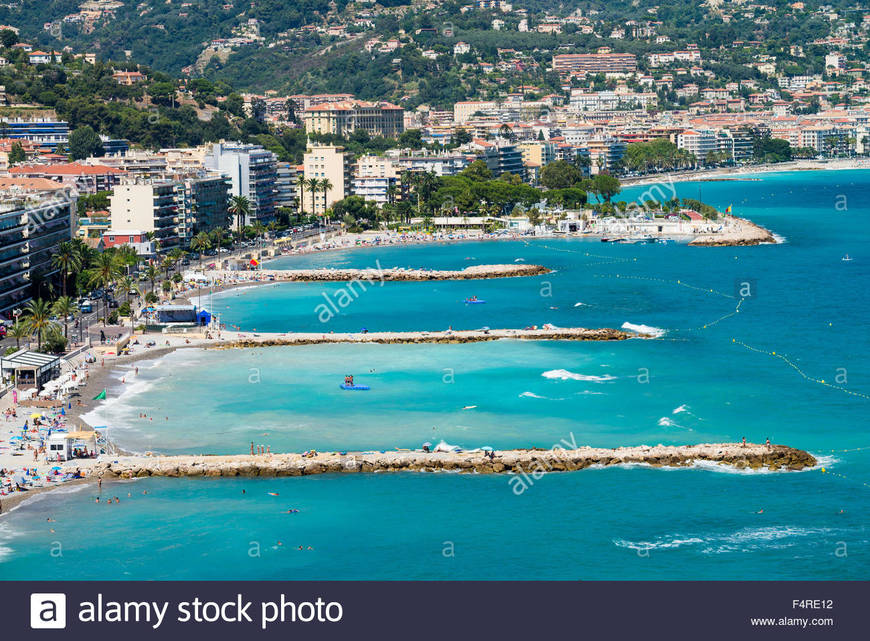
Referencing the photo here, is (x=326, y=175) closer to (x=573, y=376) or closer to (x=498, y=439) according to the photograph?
(x=573, y=376)

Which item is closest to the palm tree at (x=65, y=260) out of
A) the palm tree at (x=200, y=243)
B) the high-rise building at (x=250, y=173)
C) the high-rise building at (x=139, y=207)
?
the high-rise building at (x=139, y=207)

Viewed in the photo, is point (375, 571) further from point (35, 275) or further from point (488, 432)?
point (35, 275)

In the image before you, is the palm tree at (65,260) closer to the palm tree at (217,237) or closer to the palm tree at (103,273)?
the palm tree at (103,273)

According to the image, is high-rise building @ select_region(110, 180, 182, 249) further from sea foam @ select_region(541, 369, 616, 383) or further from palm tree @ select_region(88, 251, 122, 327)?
sea foam @ select_region(541, 369, 616, 383)

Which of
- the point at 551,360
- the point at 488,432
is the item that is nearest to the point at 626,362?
the point at 551,360

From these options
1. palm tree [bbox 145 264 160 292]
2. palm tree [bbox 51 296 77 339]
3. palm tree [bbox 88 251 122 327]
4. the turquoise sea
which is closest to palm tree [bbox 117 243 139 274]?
palm tree [bbox 145 264 160 292]
